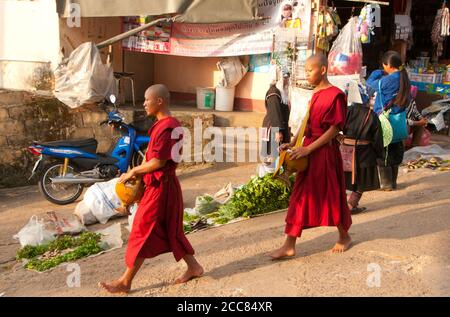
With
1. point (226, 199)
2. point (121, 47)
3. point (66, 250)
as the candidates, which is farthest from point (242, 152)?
point (66, 250)

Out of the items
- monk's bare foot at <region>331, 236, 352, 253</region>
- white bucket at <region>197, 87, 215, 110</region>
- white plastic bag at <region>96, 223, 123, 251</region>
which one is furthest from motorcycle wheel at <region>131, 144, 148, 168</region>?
monk's bare foot at <region>331, 236, 352, 253</region>

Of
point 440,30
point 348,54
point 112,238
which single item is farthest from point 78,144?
point 440,30

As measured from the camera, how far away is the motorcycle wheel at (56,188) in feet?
24.0

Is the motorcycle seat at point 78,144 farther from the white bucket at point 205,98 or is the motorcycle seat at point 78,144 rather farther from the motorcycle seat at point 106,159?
the white bucket at point 205,98

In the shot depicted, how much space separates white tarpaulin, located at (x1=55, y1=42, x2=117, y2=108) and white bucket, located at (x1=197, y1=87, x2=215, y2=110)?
1671mm

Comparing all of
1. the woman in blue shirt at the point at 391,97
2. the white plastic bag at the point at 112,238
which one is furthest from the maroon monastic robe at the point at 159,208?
the woman in blue shirt at the point at 391,97

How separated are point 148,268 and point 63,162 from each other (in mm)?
3579

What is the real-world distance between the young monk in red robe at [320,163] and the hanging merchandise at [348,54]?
4096 millimetres

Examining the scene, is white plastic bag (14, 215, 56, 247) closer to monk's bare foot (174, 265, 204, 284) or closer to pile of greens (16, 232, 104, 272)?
pile of greens (16, 232, 104, 272)

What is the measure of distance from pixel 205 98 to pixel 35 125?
124 inches

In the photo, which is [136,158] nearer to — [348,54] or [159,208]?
[348,54]

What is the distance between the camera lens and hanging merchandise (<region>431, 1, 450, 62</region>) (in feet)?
32.8

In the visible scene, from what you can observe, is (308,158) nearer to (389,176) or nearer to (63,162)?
(389,176)

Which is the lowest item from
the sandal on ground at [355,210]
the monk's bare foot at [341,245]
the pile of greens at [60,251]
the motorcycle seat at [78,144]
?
the pile of greens at [60,251]
